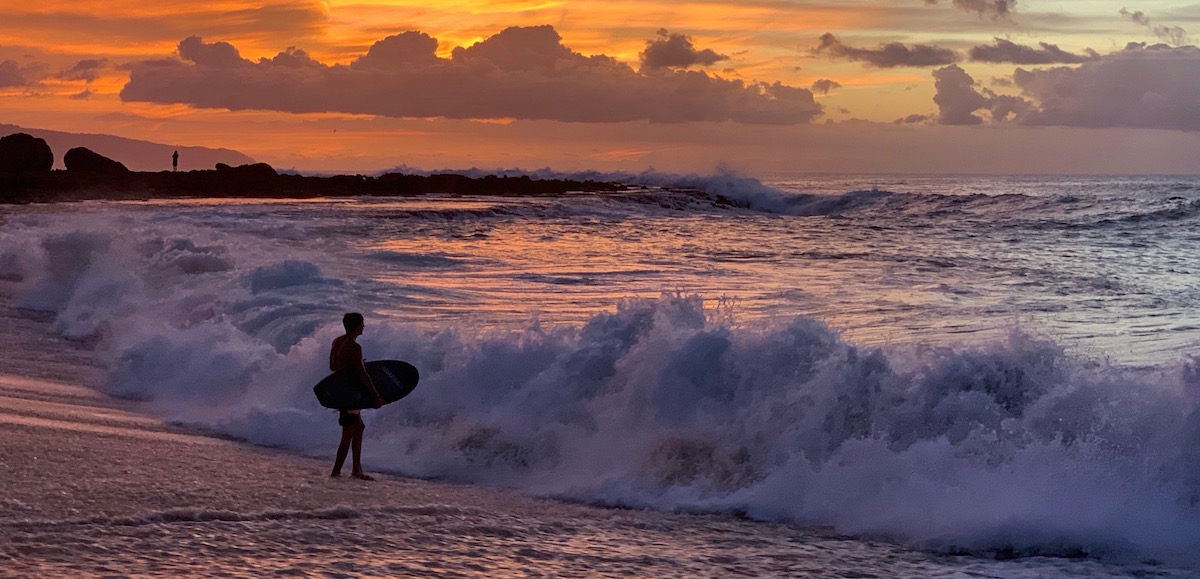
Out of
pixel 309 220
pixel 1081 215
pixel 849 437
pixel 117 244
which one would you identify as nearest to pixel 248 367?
pixel 849 437

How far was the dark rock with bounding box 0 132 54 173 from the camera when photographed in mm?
58806

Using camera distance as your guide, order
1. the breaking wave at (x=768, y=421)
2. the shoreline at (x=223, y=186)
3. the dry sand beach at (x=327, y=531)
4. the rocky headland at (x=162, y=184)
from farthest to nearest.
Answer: the rocky headland at (x=162, y=184) → the shoreline at (x=223, y=186) → the breaking wave at (x=768, y=421) → the dry sand beach at (x=327, y=531)

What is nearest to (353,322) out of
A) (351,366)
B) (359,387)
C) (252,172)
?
(351,366)

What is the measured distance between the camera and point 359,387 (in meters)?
8.18

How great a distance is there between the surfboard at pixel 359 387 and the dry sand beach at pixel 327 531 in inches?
20.9

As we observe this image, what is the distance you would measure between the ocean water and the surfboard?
0.69m

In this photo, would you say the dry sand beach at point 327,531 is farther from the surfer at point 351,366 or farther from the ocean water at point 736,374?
the ocean water at point 736,374

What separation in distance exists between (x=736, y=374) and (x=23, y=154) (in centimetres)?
5899

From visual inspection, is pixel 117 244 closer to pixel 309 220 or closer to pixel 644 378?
pixel 309 220

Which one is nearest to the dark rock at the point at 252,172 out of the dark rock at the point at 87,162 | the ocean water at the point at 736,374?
the dark rock at the point at 87,162

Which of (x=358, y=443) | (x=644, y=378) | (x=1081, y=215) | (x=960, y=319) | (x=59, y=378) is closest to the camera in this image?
(x=358, y=443)

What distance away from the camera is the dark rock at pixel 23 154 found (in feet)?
193

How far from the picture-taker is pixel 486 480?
333 inches

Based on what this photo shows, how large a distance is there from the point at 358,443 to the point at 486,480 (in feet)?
3.32
